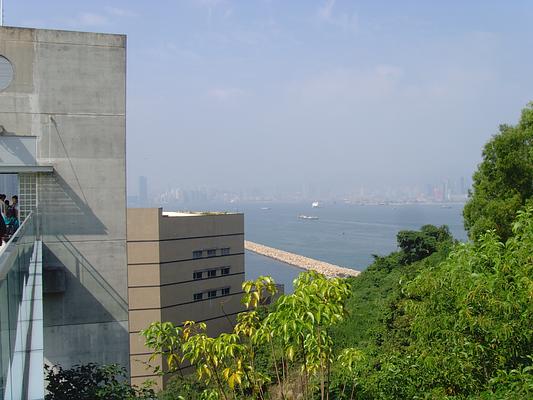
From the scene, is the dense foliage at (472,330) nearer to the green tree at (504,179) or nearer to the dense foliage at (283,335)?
the dense foliage at (283,335)

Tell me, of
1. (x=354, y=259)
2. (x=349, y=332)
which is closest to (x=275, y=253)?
(x=354, y=259)

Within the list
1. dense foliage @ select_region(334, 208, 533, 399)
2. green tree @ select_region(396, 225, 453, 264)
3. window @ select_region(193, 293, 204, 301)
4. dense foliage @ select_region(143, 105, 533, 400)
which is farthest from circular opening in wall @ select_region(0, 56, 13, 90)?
window @ select_region(193, 293, 204, 301)

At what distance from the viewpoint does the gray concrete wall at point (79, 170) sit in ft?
25.2

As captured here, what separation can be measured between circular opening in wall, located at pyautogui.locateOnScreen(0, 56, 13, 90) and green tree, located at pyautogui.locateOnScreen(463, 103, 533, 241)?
9.27 meters

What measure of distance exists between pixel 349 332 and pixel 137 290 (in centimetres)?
1216

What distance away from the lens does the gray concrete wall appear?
7695 millimetres

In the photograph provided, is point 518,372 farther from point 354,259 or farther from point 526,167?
point 354,259

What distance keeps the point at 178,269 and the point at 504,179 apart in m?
16.4

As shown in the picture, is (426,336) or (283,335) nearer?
(283,335)

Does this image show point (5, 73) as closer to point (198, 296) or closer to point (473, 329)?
point (473, 329)

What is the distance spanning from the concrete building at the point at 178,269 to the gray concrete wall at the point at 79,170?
48.7 ft

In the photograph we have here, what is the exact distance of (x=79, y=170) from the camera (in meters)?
8.00

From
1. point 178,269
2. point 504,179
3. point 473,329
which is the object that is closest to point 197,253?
point 178,269

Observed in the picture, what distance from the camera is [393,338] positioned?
11789mm
